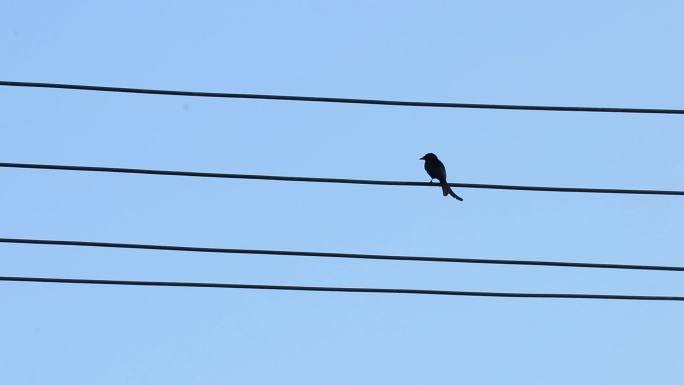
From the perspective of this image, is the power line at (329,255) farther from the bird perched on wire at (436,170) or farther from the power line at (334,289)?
the bird perched on wire at (436,170)

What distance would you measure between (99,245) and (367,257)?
5.97ft

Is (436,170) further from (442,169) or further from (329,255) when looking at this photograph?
(329,255)

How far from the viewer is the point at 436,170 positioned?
17.9 metres

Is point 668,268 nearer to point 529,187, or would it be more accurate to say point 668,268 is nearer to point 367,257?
point 529,187

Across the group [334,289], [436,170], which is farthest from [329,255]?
[436,170]

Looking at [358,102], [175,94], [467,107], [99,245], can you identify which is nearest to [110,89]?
[175,94]

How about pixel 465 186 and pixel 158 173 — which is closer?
pixel 158 173

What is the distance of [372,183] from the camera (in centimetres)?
1023

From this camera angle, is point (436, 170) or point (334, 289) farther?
point (436, 170)

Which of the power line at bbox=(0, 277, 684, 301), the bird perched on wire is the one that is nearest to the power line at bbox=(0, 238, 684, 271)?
the power line at bbox=(0, 277, 684, 301)

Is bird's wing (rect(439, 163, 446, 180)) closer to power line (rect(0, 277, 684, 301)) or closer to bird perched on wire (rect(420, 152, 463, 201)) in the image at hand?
bird perched on wire (rect(420, 152, 463, 201))

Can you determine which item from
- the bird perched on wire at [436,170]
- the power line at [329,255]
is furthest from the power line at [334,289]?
the bird perched on wire at [436,170]

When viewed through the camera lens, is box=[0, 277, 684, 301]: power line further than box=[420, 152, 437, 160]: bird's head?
No

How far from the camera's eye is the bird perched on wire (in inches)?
682
